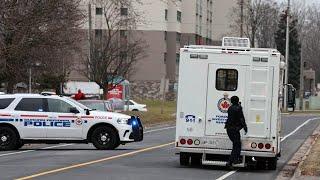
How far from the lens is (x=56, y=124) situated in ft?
70.7

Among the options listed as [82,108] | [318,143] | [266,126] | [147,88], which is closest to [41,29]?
[82,108]

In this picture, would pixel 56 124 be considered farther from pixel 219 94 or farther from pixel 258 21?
pixel 258 21

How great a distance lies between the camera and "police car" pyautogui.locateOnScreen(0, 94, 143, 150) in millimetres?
21531

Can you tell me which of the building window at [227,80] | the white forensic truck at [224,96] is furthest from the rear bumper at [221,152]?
the building window at [227,80]

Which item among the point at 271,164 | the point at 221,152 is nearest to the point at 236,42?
the point at 221,152

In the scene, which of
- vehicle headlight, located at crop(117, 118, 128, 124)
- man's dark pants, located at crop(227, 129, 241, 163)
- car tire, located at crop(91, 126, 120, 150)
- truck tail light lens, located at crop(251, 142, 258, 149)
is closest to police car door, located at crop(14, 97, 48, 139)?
car tire, located at crop(91, 126, 120, 150)

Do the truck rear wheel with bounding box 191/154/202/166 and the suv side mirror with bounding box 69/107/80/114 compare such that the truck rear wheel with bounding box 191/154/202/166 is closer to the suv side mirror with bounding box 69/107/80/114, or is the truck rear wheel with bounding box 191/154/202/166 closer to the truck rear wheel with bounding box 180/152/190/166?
the truck rear wheel with bounding box 180/152/190/166

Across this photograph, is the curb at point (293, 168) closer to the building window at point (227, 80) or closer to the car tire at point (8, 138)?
the building window at point (227, 80)

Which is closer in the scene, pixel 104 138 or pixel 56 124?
pixel 56 124

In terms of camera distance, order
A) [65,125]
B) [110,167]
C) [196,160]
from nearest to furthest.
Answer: [110,167], [196,160], [65,125]

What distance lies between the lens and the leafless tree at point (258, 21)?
78.8m

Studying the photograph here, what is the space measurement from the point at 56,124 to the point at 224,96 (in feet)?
24.5

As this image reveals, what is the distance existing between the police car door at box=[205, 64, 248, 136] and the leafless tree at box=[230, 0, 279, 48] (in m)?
58.8

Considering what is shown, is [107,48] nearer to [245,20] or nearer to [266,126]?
[266,126]
